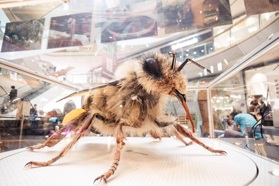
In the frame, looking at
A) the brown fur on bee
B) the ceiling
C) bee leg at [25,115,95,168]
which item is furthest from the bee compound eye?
the ceiling

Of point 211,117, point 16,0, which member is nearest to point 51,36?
point 16,0

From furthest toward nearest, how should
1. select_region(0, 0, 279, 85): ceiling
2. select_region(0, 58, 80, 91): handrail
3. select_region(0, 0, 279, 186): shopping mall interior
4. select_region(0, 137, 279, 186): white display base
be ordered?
select_region(0, 0, 279, 85): ceiling, select_region(0, 58, 80, 91): handrail, select_region(0, 0, 279, 186): shopping mall interior, select_region(0, 137, 279, 186): white display base

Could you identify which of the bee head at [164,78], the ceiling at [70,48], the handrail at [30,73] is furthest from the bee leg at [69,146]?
the ceiling at [70,48]

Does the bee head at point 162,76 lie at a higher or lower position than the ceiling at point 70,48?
lower

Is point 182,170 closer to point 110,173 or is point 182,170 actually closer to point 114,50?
point 110,173

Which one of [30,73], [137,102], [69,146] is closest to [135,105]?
[137,102]

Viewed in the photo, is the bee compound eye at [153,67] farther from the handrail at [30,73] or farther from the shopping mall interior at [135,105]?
the handrail at [30,73]

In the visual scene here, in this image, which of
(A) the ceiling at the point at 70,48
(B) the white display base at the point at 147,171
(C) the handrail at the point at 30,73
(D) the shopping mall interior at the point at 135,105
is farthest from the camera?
(A) the ceiling at the point at 70,48

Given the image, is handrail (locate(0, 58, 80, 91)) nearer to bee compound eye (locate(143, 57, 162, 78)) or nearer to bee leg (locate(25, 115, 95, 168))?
bee leg (locate(25, 115, 95, 168))

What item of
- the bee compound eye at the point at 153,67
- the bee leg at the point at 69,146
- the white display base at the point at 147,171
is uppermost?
the bee compound eye at the point at 153,67
